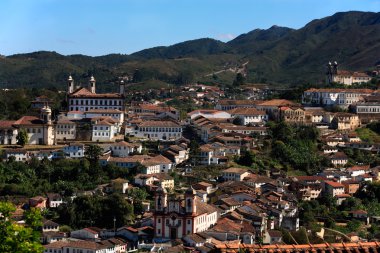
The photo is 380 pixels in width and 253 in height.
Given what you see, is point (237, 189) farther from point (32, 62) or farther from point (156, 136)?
point (32, 62)

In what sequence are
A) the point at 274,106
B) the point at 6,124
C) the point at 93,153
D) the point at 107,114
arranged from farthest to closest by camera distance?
the point at 274,106, the point at 107,114, the point at 6,124, the point at 93,153

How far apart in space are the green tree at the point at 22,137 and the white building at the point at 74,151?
2.54m

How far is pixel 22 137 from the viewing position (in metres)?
43.1

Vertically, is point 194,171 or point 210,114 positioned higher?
point 210,114

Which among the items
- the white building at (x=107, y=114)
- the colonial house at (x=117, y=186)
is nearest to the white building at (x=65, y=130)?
the white building at (x=107, y=114)

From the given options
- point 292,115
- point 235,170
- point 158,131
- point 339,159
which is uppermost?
point 292,115

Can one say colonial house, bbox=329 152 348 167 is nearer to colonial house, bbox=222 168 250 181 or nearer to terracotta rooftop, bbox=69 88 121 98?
colonial house, bbox=222 168 250 181

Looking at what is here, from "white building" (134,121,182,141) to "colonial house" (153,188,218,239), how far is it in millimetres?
14243

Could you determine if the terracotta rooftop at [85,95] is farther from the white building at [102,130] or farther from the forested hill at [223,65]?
the forested hill at [223,65]

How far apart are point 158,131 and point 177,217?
15090 mm

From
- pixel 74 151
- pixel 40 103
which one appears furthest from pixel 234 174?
pixel 40 103

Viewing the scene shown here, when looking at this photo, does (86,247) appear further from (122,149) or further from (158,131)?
(158,131)

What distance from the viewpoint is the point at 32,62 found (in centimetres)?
12006

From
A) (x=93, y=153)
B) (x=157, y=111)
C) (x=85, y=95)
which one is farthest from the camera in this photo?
(x=157, y=111)
